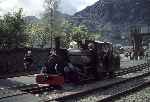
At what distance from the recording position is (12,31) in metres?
45.0

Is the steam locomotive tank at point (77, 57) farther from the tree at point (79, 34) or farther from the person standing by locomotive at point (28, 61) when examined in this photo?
the tree at point (79, 34)

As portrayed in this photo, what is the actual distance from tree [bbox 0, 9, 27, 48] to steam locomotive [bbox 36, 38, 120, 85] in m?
22.7

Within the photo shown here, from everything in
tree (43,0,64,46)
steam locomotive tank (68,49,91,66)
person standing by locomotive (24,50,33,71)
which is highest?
tree (43,0,64,46)

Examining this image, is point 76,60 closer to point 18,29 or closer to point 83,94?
point 83,94

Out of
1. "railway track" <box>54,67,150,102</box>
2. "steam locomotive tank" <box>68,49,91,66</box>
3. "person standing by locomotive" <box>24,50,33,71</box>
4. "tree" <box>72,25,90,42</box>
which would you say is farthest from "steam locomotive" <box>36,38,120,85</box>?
"tree" <box>72,25,90,42</box>

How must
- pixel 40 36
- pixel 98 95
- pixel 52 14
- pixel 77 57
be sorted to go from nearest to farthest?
pixel 98 95 → pixel 77 57 → pixel 52 14 → pixel 40 36

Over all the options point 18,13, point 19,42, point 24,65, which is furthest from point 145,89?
point 18,13

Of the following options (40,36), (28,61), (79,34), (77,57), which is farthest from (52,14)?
(77,57)

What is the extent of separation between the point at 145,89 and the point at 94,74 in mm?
4561

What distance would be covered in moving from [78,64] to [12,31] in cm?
2685

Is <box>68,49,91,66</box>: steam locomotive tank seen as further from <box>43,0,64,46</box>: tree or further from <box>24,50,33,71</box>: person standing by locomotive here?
<box>43,0,64,46</box>: tree

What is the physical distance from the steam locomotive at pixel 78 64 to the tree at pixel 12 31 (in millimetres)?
22666

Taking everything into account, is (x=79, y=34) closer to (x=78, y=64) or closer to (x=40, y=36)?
(x=40, y=36)

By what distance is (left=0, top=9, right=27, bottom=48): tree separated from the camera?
4300 centimetres
